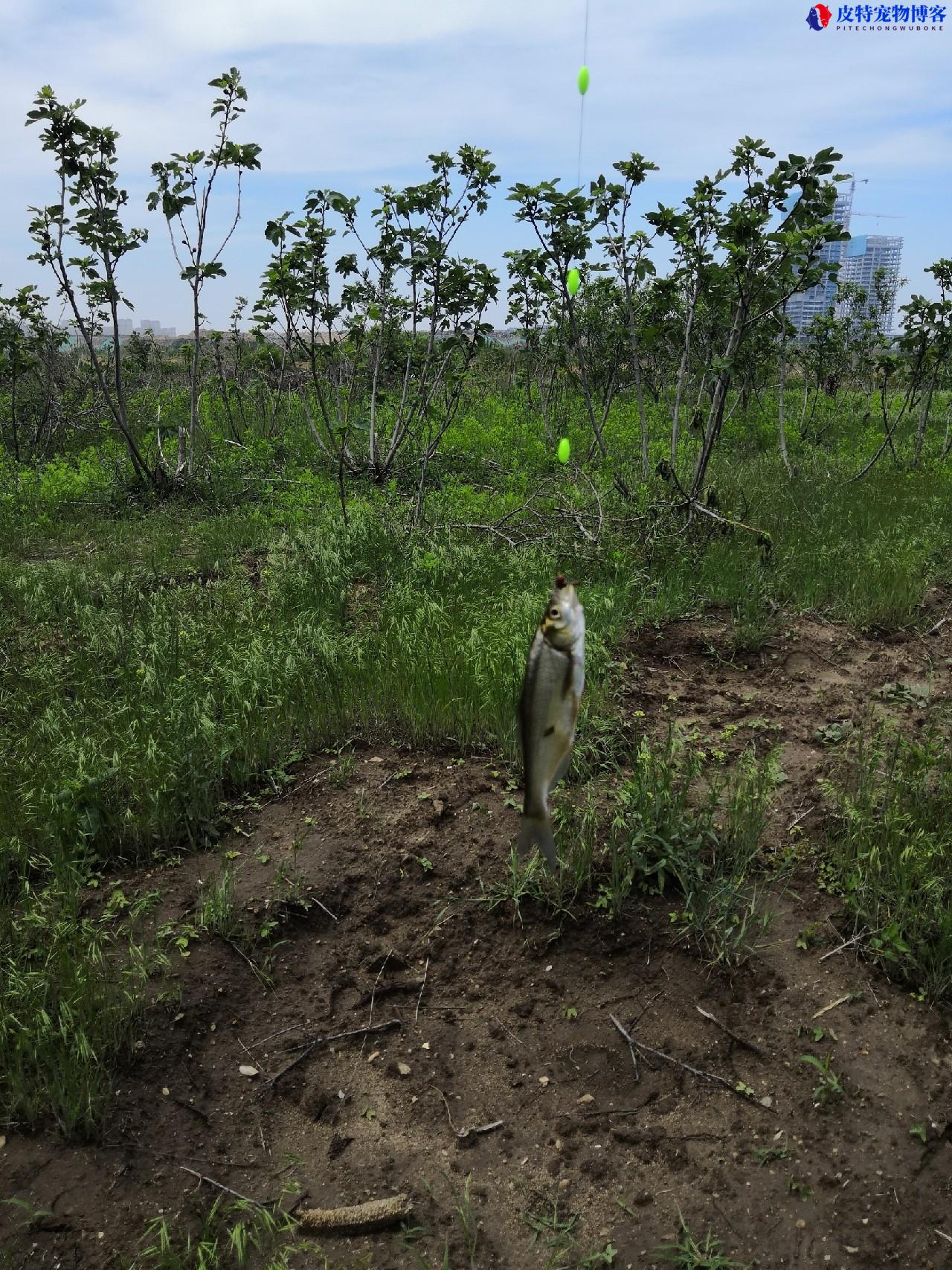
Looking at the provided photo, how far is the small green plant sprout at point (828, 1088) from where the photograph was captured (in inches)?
92.6

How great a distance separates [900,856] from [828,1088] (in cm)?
90

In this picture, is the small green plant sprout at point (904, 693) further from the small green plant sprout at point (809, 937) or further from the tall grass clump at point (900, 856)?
the small green plant sprout at point (809, 937)

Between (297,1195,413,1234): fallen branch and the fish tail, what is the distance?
4.31 feet

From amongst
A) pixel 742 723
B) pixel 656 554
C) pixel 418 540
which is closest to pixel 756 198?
pixel 656 554

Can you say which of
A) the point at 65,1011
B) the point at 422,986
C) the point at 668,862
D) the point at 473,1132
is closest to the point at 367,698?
the point at 422,986

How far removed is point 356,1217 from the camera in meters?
2.13

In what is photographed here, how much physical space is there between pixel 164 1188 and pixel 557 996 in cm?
126

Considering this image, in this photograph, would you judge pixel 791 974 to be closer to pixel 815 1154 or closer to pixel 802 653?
pixel 815 1154

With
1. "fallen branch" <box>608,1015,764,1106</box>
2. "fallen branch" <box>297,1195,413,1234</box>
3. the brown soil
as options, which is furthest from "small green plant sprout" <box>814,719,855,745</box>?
"fallen branch" <box>297,1195,413,1234</box>

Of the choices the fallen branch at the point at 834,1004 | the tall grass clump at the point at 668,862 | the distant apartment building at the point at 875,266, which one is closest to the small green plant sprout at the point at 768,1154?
the fallen branch at the point at 834,1004

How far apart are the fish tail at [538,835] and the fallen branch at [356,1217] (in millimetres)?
1315

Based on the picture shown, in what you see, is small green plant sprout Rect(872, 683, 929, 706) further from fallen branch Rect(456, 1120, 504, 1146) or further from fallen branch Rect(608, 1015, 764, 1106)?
fallen branch Rect(456, 1120, 504, 1146)

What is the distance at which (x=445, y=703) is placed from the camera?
4.05 m

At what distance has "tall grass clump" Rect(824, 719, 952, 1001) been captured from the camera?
2686 mm
